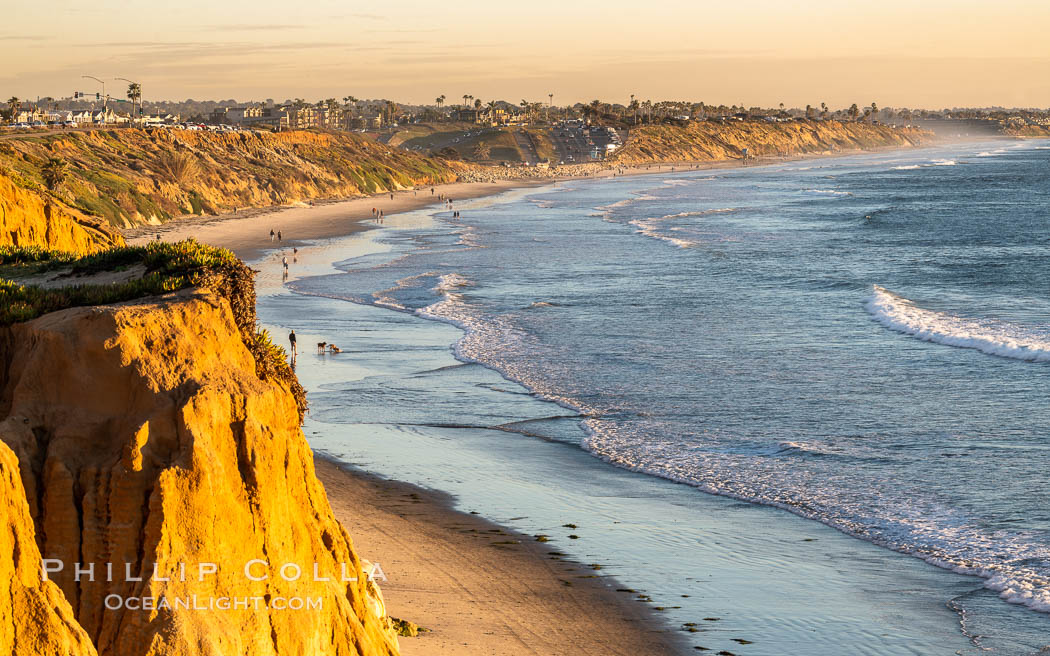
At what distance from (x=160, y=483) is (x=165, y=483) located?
0.04m

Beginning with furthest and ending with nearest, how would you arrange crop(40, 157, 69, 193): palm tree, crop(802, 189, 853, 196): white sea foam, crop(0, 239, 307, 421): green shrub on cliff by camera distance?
crop(802, 189, 853, 196): white sea foam → crop(40, 157, 69, 193): palm tree → crop(0, 239, 307, 421): green shrub on cliff

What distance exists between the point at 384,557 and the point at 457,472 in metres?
5.39

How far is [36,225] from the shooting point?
37844mm

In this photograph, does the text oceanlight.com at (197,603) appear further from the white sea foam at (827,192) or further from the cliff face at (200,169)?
the white sea foam at (827,192)

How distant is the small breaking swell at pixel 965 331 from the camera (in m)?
36.2

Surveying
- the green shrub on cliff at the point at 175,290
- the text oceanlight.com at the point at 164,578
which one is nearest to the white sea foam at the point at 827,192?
the green shrub on cliff at the point at 175,290

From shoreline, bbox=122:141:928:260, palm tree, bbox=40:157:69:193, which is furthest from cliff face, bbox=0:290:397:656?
palm tree, bbox=40:157:69:193

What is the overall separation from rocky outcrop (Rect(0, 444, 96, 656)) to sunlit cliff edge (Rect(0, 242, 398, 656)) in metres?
0.03

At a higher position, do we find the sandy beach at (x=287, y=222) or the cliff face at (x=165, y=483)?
the cliff face at (x=165, y=483)

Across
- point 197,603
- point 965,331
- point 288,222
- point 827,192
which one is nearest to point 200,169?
point 288,222

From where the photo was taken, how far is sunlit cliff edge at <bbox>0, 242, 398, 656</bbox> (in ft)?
32.2

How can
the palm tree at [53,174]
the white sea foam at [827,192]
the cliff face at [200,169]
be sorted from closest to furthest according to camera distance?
the palm tree at [53,174] < the cliff face at [200,169] < the white sea foam at [827,192]

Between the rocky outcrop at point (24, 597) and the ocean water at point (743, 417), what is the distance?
30.9 feet

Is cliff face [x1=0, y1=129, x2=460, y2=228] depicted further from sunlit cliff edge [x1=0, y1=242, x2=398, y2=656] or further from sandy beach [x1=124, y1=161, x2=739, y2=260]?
sunlit cliff edge [x1=0, y1=242, x2=398, y2=656]
